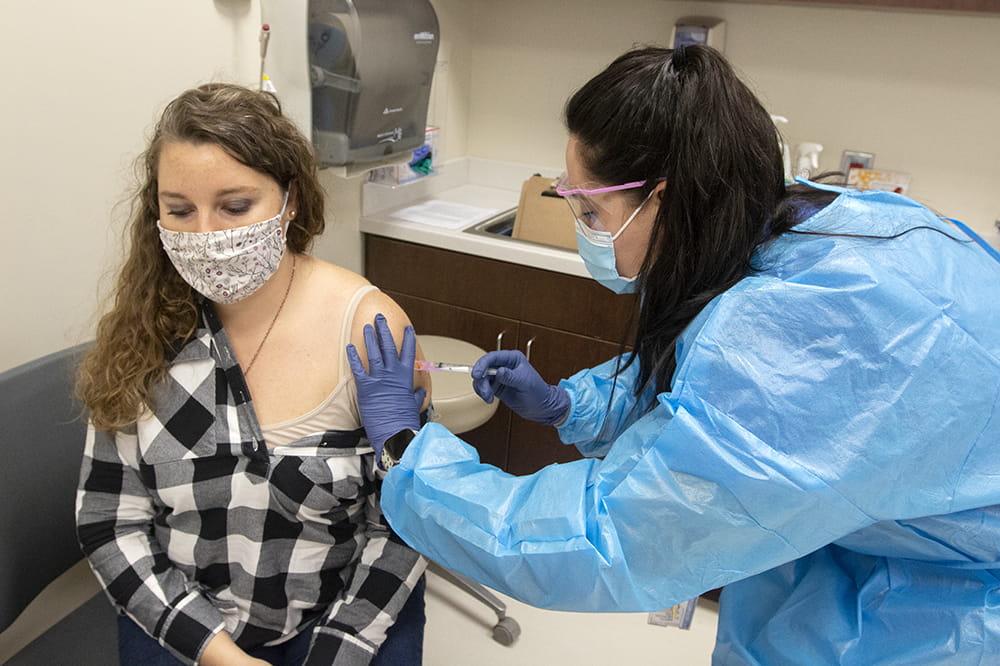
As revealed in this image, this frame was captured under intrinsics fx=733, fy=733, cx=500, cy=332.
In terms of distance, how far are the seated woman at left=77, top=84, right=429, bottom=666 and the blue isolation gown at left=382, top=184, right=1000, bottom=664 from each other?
1.22ft

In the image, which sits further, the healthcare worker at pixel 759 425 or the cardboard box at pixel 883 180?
the cardboard box at pixel 883 180

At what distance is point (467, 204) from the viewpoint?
2.67 m

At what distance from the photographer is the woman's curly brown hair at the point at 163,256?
3.93 ft

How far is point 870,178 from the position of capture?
2328 millimetres

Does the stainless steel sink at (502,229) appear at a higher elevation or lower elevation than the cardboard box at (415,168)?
lower

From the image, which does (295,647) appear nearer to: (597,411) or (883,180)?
(597,411)

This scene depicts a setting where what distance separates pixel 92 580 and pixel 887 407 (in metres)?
1.69

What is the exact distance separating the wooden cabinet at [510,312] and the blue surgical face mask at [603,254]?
0.91m

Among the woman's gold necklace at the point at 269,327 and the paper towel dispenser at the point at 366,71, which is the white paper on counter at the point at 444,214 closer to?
the paper towel dispenser at the point at 366,71

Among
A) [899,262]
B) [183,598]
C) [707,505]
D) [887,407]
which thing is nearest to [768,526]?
[707,505]

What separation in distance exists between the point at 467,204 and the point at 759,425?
199 centimetres

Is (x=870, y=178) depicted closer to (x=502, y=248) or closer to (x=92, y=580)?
(x=502, y=248)

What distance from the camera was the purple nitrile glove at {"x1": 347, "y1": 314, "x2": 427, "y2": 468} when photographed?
45.9 inches

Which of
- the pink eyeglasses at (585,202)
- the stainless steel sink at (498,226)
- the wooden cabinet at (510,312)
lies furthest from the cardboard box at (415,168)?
the pink eyeglasses at (585,202)
